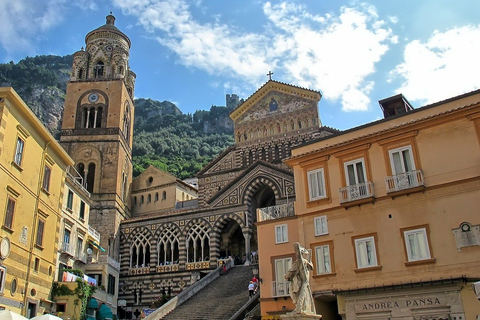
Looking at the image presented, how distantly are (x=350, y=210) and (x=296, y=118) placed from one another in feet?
75.4

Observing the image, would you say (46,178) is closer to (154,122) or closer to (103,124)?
(103,124)

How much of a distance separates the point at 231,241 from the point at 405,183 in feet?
68.7

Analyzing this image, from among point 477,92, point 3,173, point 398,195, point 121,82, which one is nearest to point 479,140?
point 477,92

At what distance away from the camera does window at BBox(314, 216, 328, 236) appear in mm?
18547

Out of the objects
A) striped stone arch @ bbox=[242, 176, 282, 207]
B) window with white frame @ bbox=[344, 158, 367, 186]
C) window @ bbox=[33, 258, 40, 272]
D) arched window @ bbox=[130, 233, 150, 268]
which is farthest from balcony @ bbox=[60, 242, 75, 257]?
window with white frame @ bbox=[344, 158, 367, 186]

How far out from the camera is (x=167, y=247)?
119 feet

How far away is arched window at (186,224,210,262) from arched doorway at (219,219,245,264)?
1166 mm

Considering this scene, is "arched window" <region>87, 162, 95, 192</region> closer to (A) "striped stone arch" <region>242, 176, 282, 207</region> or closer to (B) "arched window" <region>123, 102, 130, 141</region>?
(B) "arched window" <region>123, 102, 130, 141</region>

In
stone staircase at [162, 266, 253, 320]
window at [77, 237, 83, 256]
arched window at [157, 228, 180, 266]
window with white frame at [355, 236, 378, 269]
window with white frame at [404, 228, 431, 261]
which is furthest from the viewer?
arched window at [157, 228, 180, 266]

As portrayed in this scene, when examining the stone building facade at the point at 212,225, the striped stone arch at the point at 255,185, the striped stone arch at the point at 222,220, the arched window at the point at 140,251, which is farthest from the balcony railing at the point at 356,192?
the arched window at the point at 140,251

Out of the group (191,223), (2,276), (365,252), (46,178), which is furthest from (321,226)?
(191,223)

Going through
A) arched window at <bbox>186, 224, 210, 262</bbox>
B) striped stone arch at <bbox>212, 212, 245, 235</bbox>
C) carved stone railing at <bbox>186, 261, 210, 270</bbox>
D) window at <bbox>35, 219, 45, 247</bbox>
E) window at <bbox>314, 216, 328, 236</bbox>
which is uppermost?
striped stone arch at <bbox>212, 212, 245, 235</bbox>

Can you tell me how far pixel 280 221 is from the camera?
20.4 meters

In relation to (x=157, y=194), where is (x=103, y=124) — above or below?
above
